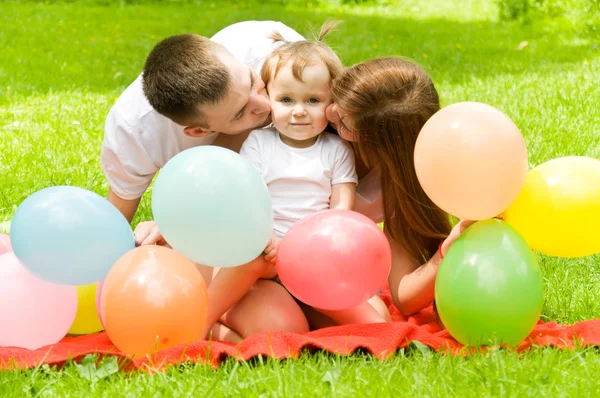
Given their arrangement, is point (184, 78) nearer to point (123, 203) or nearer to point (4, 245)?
point (123, 203)

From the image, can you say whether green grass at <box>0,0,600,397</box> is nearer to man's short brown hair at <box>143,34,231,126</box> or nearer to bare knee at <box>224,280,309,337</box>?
bare knee at <box>224,280,309,337</box>

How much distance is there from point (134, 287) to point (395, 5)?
37.8ft

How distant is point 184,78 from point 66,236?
732mm

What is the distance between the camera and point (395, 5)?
13289 millimetres

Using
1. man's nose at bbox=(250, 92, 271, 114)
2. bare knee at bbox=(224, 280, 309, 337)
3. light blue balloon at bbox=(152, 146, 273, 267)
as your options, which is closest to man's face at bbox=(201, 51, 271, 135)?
man's nose at bbox=(250, 92, 271, 114)

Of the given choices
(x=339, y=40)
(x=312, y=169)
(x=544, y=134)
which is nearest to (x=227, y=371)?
(x=312, y=169)

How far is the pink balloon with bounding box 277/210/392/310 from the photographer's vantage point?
2.55 m

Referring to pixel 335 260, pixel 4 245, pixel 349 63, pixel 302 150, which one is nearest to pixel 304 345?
pixel 335 260

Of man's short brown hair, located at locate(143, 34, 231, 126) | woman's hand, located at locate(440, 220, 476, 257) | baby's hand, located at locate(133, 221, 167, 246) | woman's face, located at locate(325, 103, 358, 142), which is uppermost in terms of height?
man's short brown hair, located at locate(143, 34, 231, 126)

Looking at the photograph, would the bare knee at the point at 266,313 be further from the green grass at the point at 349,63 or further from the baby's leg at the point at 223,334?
the green grass at the point at 349,63

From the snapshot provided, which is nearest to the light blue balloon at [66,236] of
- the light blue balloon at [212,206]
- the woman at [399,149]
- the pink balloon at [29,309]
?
the pink balloon at [29,309]

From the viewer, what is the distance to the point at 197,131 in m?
3.16

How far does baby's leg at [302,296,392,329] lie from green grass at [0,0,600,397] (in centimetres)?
38

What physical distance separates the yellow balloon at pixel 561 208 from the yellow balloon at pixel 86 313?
1476 millimetres
